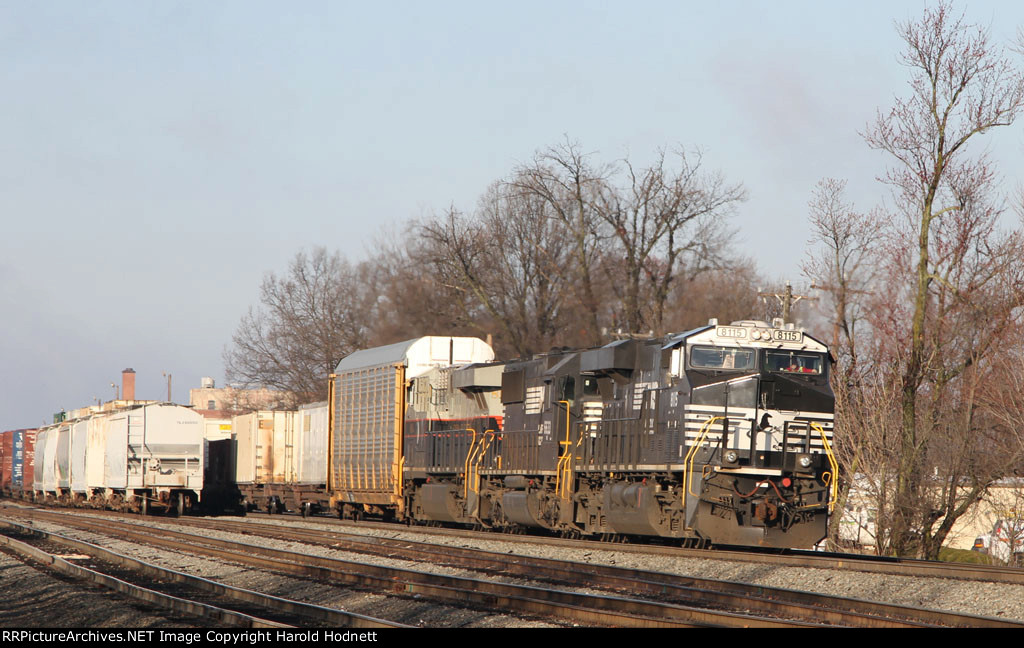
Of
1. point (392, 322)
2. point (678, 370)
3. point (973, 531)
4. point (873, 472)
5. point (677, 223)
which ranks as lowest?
point (973, 531)

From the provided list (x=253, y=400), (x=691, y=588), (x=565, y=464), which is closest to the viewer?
(x=691, y=588)

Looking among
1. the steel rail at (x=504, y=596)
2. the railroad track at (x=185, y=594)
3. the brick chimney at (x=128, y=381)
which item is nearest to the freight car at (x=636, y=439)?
the steel rail at (x=504, y=596)

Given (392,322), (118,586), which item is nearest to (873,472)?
(118,586)

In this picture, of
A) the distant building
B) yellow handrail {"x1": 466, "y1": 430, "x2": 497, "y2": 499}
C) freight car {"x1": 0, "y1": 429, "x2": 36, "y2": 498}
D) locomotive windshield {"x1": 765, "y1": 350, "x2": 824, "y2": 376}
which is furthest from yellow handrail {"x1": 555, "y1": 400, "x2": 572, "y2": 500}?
the distant building

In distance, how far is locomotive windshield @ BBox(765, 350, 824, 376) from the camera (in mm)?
17984

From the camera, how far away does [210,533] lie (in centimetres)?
2580

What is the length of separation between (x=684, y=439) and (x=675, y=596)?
4865mm

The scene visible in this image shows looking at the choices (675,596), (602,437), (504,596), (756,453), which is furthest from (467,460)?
(504,596)

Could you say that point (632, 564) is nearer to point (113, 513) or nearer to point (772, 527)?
point (772, 527)

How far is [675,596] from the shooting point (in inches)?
518

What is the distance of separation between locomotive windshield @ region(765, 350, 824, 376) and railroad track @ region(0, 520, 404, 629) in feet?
28.7

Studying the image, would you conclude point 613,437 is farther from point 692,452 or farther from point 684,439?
point 692,452

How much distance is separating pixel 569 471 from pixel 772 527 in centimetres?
467

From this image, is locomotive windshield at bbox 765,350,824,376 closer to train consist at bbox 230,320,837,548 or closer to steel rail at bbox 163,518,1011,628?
train consist at bbox 230,320,837,548
